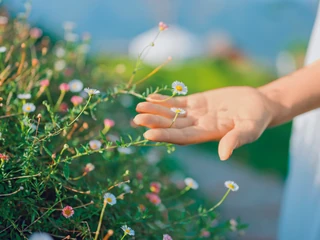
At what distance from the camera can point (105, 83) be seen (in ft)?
7.25

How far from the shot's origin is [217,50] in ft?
31.7

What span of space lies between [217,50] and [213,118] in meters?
8.55

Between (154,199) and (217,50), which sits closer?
(154,199)

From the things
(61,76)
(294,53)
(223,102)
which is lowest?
(294,53)

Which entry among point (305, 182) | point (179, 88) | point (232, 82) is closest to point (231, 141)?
point (179, 88)

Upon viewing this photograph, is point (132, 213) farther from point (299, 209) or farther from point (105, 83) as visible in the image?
point (105, 83)

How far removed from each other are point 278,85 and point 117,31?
11414mm

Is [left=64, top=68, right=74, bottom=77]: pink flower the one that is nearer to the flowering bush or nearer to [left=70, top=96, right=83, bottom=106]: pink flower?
the flowering bush

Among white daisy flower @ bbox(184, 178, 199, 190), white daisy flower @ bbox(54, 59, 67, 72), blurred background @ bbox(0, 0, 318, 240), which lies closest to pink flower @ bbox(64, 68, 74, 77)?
white daisy flower @ bbox(54, 59, 67, 72)

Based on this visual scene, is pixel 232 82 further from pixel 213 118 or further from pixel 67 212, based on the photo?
pixel 67 212

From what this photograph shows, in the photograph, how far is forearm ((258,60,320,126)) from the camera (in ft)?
4.52

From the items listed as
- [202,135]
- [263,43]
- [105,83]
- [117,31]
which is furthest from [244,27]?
[202,135]

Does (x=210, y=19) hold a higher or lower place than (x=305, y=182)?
lower

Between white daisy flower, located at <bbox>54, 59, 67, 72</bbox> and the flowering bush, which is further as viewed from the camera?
white daisy flower, located at <bbox>54, 59, 67, 72</bbox>
